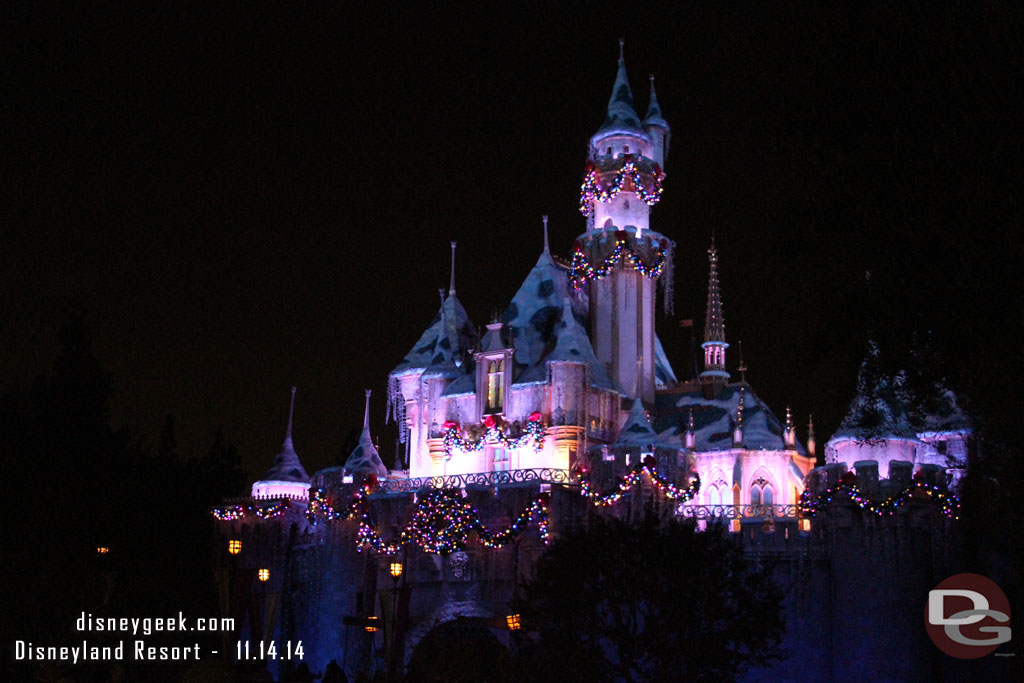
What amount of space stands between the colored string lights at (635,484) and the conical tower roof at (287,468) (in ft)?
45.6

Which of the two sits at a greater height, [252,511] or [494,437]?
[494,437]

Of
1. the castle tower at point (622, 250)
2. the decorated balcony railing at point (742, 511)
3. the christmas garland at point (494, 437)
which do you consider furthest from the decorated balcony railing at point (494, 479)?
the castle tower at point (622, 250)

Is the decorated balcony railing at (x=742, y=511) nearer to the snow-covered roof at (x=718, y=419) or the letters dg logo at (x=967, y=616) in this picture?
the snow-covered roof at (x=718, y=419)

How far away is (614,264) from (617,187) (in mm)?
2937

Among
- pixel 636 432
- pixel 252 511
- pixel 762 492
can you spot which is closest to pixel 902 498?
pixel 762 492

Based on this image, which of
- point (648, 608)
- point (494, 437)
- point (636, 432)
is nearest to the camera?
point (648, 608)

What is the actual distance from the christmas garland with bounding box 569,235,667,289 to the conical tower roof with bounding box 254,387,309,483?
42.8ft

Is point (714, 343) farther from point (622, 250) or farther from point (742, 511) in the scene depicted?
point (742, 511)

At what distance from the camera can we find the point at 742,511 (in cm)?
4219

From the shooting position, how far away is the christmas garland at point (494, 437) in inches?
1747

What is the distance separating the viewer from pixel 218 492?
6469 centimetres

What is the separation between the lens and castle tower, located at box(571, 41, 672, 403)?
47781 millimetres

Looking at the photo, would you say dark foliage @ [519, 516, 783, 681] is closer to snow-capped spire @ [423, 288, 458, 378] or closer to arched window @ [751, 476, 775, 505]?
arched window @ [751, 476, 775, 505]

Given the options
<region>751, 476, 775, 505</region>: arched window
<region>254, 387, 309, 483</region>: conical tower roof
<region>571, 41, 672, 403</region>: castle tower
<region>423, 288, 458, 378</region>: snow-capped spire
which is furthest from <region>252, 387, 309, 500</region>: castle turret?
<region>751, 476, 775, 505</region>: arched window
